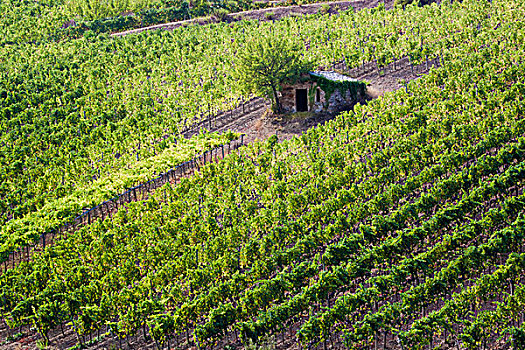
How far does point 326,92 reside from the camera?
2379 inches

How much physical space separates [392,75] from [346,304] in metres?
34.8

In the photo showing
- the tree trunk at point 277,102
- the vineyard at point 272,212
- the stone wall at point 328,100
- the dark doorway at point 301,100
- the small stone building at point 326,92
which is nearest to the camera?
the vineyard at point 272,212

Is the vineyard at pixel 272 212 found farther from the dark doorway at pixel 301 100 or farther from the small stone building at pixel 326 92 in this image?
the dark doorway at pixel 301 100

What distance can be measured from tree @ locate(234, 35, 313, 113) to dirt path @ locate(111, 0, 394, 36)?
30047 millimetres

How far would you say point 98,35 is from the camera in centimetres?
8650

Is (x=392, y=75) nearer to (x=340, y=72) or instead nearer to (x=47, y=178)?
(x=340, y=72)

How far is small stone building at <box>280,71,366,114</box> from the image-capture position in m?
60.3

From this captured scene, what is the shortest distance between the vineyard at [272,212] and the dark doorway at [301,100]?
439 centimetres

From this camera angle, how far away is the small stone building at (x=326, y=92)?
198 feet

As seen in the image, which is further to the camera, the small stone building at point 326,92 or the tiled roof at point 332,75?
the tiled roof at point 332,75

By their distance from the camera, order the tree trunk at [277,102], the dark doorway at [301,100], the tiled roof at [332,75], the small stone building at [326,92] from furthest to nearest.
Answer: the dark doorway at [301,100] → the tree trunk at [277,102] → the tiled roof at [332,75] → the small stone building at [326,92]

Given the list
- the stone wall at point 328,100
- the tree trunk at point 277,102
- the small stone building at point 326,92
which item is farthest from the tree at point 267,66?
the stone wall at point 328,100

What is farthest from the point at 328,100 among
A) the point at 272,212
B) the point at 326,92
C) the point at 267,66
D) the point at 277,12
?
the point at 277,12

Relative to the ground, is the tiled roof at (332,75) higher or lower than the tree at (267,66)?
lower
